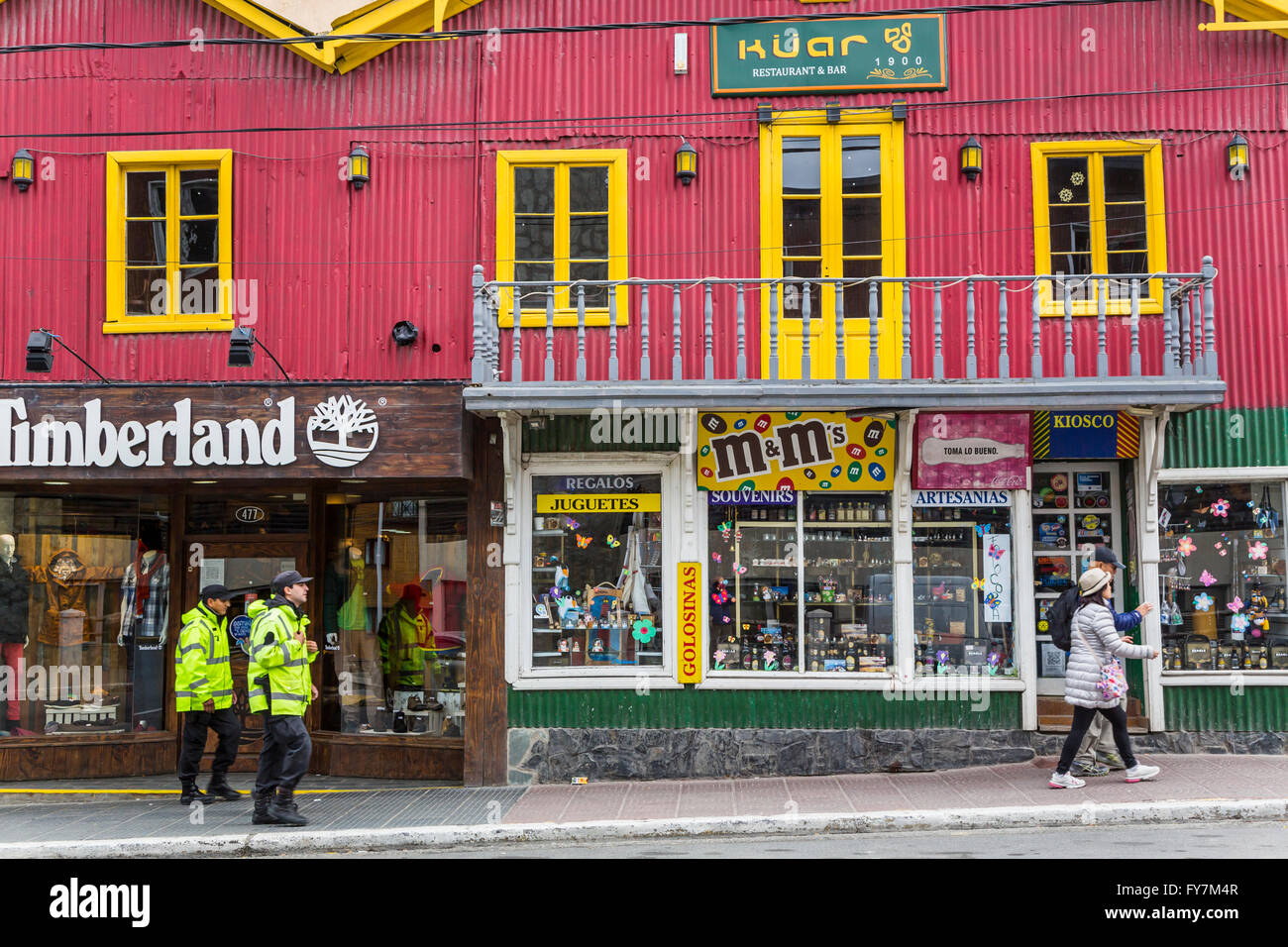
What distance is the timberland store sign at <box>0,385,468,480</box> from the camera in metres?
10.9

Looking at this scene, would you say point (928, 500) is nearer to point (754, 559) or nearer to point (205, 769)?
point (754, 559)

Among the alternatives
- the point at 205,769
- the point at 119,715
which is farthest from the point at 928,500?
the point at 119,715

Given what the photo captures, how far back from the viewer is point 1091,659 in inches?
380

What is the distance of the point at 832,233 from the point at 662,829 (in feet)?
19.3

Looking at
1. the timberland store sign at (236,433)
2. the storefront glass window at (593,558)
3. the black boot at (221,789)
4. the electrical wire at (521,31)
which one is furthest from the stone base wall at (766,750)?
the electrical wire at (521,31)

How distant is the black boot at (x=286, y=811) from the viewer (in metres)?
9.42

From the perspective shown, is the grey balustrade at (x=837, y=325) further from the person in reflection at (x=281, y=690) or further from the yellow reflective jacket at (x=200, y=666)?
the yellow reflective jacket at (x=200, y=666)

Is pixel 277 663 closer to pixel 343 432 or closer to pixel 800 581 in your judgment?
pixel 343 432

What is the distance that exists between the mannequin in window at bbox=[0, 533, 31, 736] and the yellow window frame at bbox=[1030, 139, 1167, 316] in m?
10.6

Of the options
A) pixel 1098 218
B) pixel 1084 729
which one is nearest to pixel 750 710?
pixel 1084 729

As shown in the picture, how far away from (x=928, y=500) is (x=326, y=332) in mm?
6103

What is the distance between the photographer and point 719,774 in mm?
11156

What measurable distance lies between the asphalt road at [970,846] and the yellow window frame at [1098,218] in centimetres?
493

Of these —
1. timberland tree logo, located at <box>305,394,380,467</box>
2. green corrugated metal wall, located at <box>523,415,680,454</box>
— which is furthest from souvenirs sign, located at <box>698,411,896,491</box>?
timberland tree logo, located at <box>305,394,380,467</box>
